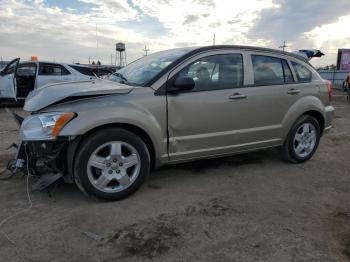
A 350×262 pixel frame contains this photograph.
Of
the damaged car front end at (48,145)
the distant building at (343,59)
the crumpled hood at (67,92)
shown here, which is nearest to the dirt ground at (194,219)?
the damaged car front end at (48,145)

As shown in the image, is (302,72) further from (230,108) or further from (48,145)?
(48,145)

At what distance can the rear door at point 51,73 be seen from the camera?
12.1 metres

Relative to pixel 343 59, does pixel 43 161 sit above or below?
below

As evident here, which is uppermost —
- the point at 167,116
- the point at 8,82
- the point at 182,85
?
the point at 182,85

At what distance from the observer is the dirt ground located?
9.75 ft

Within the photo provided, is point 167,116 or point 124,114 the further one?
point 167,116

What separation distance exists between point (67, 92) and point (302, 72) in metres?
3.54

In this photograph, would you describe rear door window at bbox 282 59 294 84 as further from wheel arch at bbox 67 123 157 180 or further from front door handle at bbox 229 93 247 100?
wheel arch at bbox 67 123 157 180

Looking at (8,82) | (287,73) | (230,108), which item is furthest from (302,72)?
(8,82)

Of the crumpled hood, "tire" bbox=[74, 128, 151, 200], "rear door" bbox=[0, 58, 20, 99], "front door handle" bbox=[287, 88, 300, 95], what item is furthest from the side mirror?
"rear door" bbox=[0, 58, 20, 99]

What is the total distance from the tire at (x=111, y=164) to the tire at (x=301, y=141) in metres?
2.41

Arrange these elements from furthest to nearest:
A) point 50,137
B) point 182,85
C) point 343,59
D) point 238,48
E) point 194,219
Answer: point 343,59
point 238,48
point 182,85
point 50,137
point 194,219

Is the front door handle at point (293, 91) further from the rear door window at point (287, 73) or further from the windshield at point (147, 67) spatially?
the windshield at point (147, 67)

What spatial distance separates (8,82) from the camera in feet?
38.4
